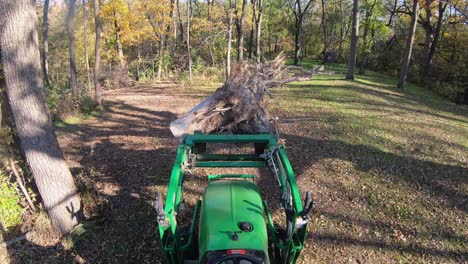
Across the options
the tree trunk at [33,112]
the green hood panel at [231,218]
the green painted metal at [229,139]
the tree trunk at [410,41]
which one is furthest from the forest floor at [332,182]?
the tree trunk at [410,41]

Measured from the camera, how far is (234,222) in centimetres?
347

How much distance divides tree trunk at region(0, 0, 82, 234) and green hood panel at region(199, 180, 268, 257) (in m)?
2.62

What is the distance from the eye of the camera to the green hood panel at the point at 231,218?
3.19 meters

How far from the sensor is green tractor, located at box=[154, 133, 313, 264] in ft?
10.4

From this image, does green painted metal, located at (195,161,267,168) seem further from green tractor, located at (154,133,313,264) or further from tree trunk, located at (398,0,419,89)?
tree trunk, located at (398,0,419,89)

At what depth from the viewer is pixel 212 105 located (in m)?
7.98

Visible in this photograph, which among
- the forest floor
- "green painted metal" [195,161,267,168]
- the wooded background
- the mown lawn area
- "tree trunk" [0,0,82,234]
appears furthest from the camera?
the wooded background

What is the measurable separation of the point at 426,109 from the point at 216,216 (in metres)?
14.9

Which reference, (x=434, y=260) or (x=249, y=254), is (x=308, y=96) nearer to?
(x=434, y=260)

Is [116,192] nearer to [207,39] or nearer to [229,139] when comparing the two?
[229,139]

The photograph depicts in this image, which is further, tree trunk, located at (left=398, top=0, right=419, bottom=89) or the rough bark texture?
tree trunk, located at (left=398, top=0, right=419, bottom=89)

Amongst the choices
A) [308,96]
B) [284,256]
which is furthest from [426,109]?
[284,256]

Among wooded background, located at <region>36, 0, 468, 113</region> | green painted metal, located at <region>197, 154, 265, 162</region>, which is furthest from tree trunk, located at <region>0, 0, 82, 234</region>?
wooded background, located at <region>36, 0, 468, 113</region>

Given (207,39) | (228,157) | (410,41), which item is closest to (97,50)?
(207,39)
